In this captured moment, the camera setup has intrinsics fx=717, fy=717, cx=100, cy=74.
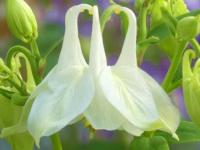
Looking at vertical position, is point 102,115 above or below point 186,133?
above

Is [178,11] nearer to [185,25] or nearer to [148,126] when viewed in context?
[185,25]

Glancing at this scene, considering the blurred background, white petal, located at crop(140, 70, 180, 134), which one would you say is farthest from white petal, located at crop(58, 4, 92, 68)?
the blurred background

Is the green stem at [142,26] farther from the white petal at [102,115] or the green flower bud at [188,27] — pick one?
the white petal at [102,115]

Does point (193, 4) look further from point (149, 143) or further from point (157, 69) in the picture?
point (149, 143)

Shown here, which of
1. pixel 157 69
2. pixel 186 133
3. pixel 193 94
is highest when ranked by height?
pixel 193 94

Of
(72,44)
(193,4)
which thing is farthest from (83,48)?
(72,44)
